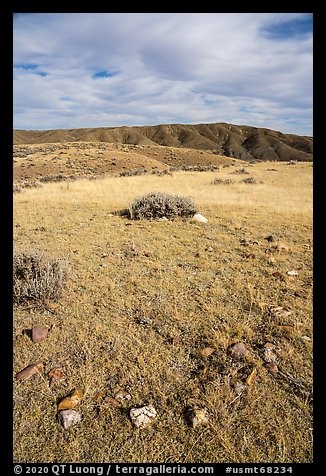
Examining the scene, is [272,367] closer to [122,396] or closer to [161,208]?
[122,396]

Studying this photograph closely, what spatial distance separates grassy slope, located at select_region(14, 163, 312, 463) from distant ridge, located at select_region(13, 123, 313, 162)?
423 feet

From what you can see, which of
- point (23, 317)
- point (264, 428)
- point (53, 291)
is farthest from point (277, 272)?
point (23, 317)

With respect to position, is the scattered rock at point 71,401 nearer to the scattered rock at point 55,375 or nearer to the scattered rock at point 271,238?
the scattered rock at point 55,375

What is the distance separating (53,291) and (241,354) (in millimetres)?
2674

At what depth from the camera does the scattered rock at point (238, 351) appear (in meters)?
3.03

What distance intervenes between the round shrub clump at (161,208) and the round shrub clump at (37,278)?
4.77 metres

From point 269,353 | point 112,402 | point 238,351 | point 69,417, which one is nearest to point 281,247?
point 269,353

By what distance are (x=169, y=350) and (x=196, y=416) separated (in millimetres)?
858

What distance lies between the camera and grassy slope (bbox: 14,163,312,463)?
2170 mm

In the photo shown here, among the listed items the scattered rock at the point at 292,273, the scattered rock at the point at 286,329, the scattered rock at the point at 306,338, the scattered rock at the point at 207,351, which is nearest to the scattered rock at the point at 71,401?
the scattered rock at the point at 207,351

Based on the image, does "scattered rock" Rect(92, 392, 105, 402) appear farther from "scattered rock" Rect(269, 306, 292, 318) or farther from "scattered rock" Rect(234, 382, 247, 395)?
"scattered rock" Rect(269, 306, 292, 318)

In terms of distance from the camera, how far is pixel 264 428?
2.27 m

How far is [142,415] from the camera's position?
236 centimetres
